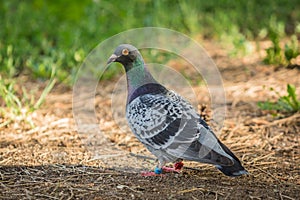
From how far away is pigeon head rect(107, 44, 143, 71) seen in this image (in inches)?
156

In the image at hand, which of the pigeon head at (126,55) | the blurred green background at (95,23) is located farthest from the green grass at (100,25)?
the pigeon head at (126,55)

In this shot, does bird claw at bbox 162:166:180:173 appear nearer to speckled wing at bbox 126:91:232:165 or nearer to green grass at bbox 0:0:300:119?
speckled wing at bbox 126:91:232:165

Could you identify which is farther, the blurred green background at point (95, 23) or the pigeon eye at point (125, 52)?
the blurred green background at point (95, 23)

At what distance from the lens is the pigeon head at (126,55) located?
156 inches

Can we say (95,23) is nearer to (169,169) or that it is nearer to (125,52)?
(125,52)

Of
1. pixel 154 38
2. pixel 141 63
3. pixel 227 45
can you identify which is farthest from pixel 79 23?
pixel 141 63

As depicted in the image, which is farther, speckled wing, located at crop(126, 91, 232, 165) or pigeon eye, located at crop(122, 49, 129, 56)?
pigeon eye, located at crop(122, 49, 129, 56)

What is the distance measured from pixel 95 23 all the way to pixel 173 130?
4.47 metres

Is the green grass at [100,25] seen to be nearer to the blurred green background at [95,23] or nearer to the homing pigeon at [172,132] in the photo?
the blurred green background at [95,23]

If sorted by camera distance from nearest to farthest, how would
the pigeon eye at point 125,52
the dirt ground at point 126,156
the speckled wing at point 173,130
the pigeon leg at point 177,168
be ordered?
the dirt ground at point 126,156, the speckled wing at point 173,130, the pigeon leg at point 177,168, the pigeon eye at point 125,52

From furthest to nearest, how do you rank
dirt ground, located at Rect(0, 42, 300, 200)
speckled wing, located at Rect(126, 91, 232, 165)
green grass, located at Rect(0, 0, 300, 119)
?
green grass, located at Rect(0, 0, 300, 119) → speckled wing, located at Rect(126, 91, 232, 165) → dirt ground, located at Rect(0, 42, 300, 200)

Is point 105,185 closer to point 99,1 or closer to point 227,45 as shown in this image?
point 227,45

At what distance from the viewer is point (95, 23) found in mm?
7773

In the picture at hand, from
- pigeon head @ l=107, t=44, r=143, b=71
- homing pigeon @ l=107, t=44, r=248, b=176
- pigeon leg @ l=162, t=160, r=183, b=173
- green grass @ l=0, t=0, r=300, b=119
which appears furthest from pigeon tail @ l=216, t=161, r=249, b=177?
green grass @ l=0, t=0, r=300, b=119
